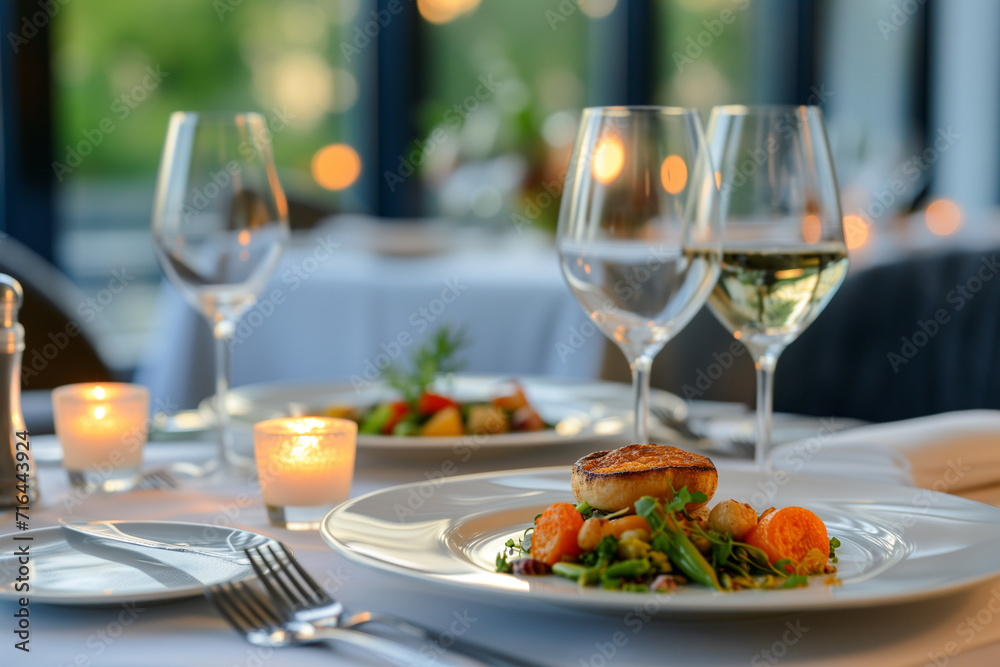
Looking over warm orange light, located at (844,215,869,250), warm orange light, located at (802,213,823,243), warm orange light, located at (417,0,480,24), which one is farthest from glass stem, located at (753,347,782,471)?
warm orange light, located at (417,0,480,24)

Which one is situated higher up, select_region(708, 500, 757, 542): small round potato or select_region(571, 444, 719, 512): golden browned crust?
select_region(571, 444, 719, 512): golden browned crust

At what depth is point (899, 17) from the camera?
7.45m

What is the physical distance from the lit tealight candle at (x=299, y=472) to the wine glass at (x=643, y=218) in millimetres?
253

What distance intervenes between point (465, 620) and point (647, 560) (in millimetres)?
115

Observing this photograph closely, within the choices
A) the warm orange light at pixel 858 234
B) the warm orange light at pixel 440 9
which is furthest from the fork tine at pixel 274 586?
the warm orange light at pixel 440 9

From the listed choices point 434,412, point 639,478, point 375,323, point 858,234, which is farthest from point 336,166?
point 639,478

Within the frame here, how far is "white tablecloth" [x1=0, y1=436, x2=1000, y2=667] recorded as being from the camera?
0.57m

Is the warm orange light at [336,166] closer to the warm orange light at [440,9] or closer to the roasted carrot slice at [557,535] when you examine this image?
the warm orange light at [440,9]

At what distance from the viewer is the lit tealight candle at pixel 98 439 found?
1.01 m

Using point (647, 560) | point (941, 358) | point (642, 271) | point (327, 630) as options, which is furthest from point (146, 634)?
point (941, 358)

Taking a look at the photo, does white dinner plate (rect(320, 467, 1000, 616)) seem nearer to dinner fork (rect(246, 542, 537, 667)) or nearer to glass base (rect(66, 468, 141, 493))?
dinner fork (rect(246, 542, 537, 667))

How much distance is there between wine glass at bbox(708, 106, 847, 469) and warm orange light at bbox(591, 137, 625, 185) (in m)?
0.14

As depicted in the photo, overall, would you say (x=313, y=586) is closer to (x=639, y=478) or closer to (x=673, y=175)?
(x=639, y=478)

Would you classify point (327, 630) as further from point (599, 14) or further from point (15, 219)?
point (599, 14)
